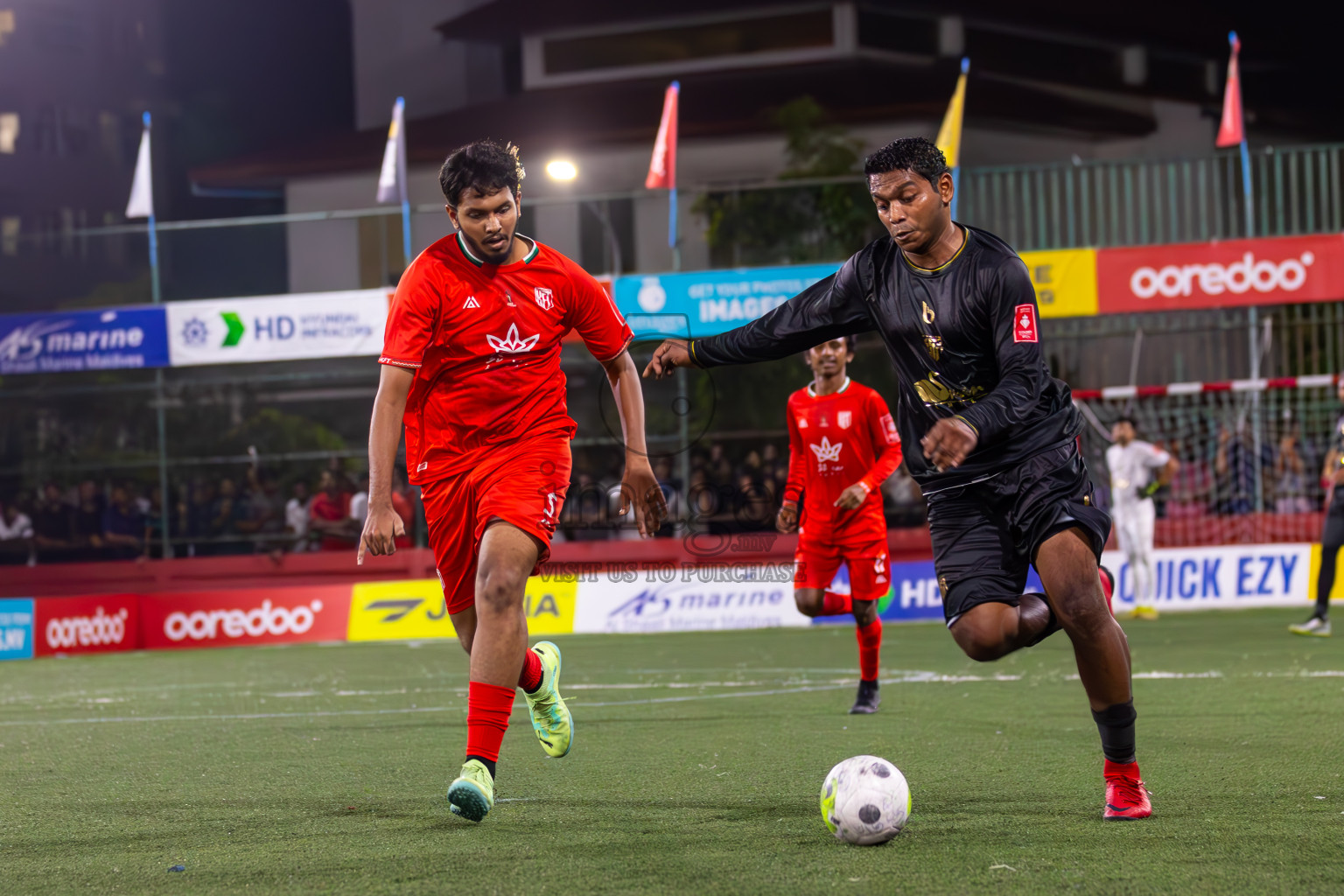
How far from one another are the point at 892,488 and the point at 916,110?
37.2 feet

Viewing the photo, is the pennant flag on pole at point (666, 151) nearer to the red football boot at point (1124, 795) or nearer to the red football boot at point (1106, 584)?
the red football boot at point (1106, 584)

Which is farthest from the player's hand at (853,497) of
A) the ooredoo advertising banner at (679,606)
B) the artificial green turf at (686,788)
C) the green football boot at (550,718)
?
the ooredoo advertising banner at (679,606)

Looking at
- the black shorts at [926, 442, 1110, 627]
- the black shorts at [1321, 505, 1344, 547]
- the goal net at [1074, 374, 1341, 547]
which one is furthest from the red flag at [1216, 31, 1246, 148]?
the black shorts at [926, 442, 1110, 627]

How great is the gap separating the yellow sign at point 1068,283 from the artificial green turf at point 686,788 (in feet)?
25.8

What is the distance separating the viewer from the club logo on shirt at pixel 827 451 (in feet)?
29.8

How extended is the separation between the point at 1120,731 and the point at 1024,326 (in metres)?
1.37

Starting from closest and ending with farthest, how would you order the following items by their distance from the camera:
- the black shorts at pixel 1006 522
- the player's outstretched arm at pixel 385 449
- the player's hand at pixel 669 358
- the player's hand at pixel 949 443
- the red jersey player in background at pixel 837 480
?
the player's hand at pixel 949 443 → the black shorts at pixel 1006 522 → the player's outstretched arm at pixel 385 449 → the player's hand at pixel 669 358 → the red jersey player in background at pixel 837 480

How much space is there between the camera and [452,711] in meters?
8.58

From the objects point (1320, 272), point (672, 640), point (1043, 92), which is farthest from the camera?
point (1043, 92)

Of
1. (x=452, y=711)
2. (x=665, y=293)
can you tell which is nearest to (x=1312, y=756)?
(x=452, y=711)

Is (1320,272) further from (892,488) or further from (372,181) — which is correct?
(372,181)

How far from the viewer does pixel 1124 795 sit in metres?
4.58

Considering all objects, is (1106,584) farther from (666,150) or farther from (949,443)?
(666,150)

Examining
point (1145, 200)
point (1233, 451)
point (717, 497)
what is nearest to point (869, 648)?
point (717, 497)
